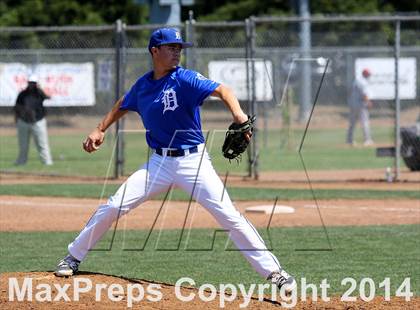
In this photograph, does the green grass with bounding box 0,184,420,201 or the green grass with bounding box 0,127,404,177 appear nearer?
the green grass with bounding box 0,184,420,201

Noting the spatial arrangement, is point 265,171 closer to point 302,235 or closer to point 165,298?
point 302,235

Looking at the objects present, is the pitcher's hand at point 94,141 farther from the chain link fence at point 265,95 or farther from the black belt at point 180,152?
the chain link fence at point 265,95

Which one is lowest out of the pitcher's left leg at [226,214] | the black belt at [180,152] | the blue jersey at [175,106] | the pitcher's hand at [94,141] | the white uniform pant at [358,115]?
the white uniform pant at [358,115]

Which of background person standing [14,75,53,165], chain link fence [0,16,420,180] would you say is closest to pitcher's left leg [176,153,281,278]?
chain link fence [0,16,420,180]

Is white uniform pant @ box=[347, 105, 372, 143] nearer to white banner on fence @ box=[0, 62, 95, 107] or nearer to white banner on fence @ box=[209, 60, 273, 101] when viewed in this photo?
white banner on fence @ box=[209, 60, 273, 101]

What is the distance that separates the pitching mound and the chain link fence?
26.4 feet

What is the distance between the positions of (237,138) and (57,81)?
1655 centimetres

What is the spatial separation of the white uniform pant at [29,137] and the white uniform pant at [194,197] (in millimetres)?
13317

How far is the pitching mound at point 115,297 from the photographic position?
7414 millimetres

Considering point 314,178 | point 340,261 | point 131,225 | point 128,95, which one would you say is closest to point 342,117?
point 314,178

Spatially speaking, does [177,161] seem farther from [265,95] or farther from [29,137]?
[29,137]

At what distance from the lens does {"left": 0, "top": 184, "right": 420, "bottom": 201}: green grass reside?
16.2 metres

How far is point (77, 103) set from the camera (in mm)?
24297

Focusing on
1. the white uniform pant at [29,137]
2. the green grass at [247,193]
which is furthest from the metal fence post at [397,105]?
the white uniform pant at [29,137]
